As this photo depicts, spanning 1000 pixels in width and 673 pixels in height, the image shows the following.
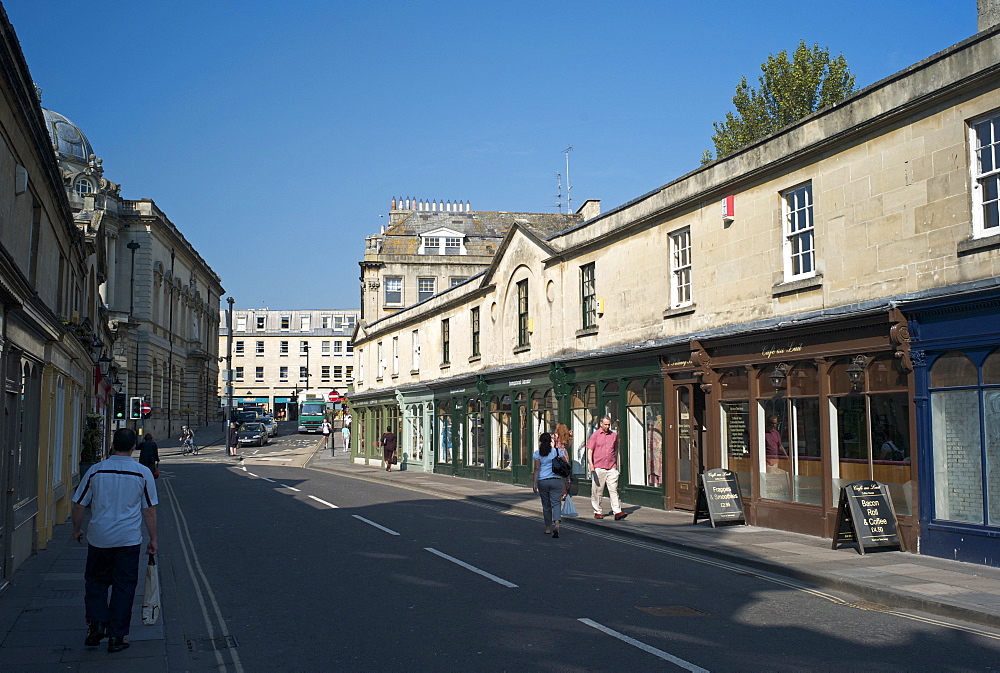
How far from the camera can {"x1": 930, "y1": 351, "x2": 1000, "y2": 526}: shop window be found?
11.7 m

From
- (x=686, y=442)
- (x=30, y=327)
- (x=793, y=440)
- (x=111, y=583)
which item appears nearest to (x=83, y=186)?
(x=686, y=442)

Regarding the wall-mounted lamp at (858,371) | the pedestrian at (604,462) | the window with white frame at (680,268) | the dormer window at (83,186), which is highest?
the dormer window at (83,186)

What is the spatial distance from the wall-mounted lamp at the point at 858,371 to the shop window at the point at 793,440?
0.90m

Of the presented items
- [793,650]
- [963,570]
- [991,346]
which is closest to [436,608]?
[793,650]

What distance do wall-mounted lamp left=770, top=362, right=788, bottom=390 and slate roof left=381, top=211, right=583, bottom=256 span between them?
4401 cm

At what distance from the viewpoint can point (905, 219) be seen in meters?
13.3

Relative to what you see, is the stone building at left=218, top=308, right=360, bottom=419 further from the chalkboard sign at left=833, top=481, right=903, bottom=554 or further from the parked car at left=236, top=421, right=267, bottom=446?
the chalkboard sign at left=833, top=481, right=903, bottom=554

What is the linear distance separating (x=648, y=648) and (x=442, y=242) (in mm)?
53574

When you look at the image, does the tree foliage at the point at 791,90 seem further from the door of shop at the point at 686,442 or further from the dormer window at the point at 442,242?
the dormer window at the point at 442,242

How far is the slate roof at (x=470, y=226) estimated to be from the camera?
60562 mm

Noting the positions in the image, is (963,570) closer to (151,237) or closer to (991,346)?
(991,346)

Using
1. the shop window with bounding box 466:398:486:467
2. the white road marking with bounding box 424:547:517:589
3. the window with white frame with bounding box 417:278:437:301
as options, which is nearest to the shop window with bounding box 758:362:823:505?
the white road marking with bounding box 424:547:517:589

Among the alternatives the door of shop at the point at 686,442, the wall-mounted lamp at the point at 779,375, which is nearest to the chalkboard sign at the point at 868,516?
the wall-mounted lamp at the point at 779,375

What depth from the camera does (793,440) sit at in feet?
51.0
